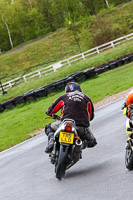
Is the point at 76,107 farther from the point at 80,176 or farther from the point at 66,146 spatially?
the point at 80,176

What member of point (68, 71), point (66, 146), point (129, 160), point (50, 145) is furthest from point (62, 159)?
point (68, 71)

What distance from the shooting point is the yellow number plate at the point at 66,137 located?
21.6ft

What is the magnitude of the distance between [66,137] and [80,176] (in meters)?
0.71

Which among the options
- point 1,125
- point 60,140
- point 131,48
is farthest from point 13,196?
point 131,48

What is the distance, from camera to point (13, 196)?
6750mm

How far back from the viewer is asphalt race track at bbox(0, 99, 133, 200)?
5.51 metres

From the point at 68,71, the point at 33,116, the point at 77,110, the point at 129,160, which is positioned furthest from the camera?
the point at 68,71

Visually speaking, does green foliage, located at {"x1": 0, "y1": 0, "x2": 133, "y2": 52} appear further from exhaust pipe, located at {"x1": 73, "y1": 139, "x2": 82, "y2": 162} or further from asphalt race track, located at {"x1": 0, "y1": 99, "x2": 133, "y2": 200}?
exhaust pipe, located at {"x1": 73, "y1": 139, "x2": 82, "y2": 162}

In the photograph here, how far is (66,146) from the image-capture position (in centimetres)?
662

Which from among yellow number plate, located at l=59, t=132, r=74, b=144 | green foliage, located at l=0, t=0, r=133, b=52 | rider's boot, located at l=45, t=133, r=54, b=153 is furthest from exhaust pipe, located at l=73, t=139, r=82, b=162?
green foliage, located at l=0, t=0, r=133, b=52

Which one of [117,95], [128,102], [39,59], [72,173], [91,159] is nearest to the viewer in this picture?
[128,102]

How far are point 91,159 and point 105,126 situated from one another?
3662 millimetres

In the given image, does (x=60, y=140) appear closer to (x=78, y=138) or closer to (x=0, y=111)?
(x=78, y=138)

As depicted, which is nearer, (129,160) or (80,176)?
(129,160)
